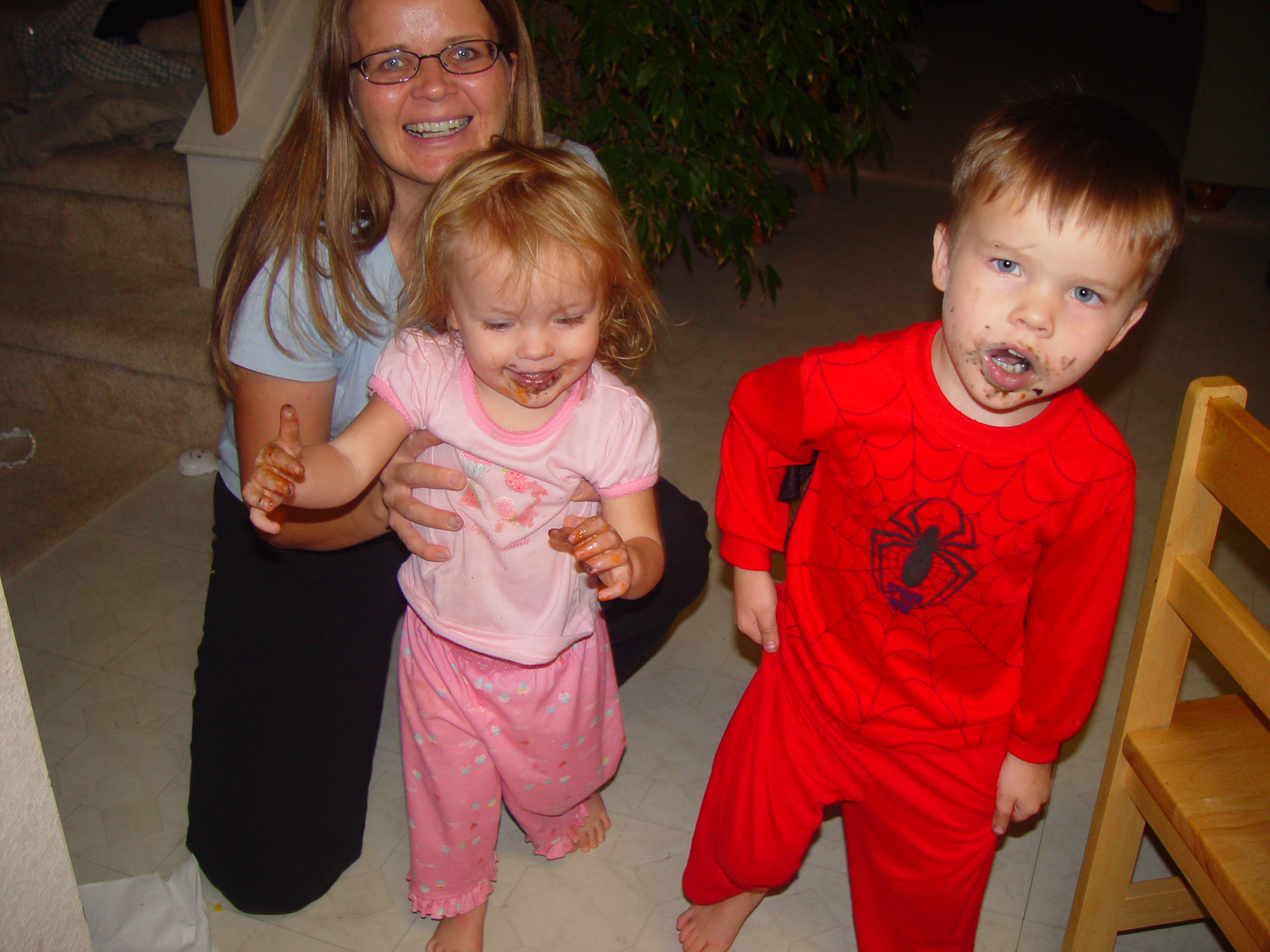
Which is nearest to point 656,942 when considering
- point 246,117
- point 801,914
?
point 801,914

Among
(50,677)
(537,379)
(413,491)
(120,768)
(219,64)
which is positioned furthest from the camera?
(219,64)

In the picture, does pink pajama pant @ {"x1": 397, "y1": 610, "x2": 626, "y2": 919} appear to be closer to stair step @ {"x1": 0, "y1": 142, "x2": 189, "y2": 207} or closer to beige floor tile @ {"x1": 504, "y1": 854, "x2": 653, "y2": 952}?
beige floor tile @ {"x1": 504, "y1": 854, "x2": 653, "y2": 952}

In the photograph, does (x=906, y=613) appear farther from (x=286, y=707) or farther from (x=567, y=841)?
(x=286, y=707)

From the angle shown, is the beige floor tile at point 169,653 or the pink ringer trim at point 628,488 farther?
the beige floor tile at point 169,653

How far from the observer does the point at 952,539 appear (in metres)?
0.96

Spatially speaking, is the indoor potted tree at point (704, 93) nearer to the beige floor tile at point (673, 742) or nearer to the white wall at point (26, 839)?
the beige floor tile at point (673, 742)

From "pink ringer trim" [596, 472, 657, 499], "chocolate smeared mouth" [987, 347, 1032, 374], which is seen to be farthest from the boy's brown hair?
"pink ringer trim" [596, 472, 657, 499]

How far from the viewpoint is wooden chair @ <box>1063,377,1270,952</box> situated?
0.84 m

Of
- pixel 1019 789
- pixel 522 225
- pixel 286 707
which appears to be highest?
pixel 522 225

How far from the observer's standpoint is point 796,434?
1.00 metres

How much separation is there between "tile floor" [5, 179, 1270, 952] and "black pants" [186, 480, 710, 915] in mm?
81

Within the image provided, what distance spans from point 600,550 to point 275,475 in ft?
0.95

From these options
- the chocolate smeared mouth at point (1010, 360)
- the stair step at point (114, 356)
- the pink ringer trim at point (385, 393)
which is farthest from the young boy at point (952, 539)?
the stair step at point (114, 356)

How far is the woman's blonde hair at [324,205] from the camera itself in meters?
1.13
